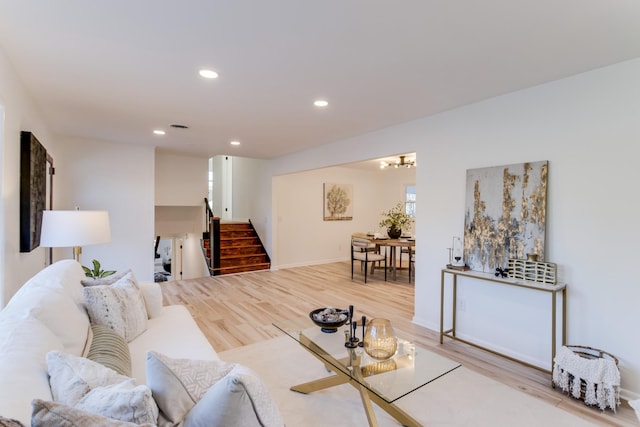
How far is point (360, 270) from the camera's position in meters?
7.16

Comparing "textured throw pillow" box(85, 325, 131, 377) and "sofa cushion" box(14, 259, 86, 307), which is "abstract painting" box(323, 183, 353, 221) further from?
"textured throw pillow" box(85, 325, 131, 377)

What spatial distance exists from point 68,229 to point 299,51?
7.99 feet

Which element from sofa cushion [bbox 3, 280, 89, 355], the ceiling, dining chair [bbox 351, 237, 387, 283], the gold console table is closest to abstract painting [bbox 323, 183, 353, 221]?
dining chair [bbox 351, 237, 387, 283]

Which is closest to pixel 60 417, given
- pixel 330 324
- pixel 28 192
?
pixel 330 324

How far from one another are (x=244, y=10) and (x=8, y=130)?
79.5 inches

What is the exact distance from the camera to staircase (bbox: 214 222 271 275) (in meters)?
6.78

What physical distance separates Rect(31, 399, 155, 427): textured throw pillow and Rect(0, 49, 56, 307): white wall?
2116 mm

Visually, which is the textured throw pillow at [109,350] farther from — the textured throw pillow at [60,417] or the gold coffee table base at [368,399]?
the gold coffee table base at [368,399]

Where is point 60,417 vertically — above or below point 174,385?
above

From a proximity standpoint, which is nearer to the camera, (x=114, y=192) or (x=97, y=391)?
(x=97, y=391)

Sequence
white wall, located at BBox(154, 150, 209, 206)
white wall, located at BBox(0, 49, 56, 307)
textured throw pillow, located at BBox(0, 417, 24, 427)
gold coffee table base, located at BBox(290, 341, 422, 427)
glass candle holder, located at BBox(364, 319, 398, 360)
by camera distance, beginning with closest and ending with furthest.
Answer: textured throw pillow, located at BBox(0, 417, 24, 427) < gold coffee table base, located at BBox(290, 341, 422, 427) < glass candle holder, located at BBox(364, 319, 398, 360) < white wall, located at BBox(0, 49, 56, 307) < white wall, located at BBox(154, 150, 209, 206)

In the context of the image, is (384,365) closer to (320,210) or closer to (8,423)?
(8,423)

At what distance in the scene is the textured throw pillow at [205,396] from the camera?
38.0 inches

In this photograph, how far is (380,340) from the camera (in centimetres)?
198
